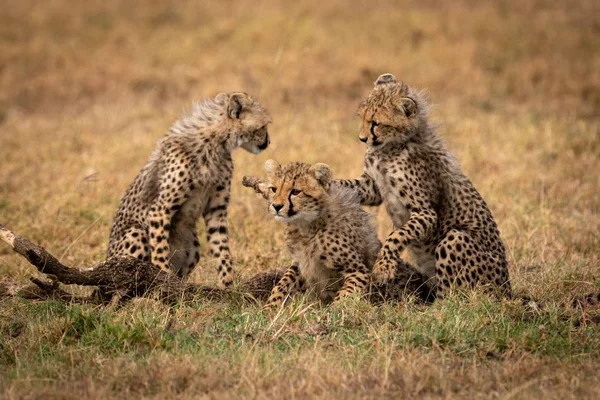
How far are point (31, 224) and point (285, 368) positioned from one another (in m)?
3.35

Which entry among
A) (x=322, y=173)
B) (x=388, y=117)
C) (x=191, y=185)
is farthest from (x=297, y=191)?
A: (x=191, y=185)

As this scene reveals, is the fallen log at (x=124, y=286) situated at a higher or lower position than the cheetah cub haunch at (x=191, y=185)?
lower

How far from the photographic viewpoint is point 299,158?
8266mm

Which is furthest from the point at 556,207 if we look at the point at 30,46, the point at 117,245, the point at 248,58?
the point at 30,46

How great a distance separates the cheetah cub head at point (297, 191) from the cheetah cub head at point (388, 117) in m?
0.37

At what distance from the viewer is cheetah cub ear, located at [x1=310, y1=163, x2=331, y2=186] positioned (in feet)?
15.8

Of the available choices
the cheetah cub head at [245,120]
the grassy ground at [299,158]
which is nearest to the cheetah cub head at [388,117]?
the grassy ground at [299,158]

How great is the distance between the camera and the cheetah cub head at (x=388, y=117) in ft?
16.4

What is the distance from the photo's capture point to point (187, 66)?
11617 mm

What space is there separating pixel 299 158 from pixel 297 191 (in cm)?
355

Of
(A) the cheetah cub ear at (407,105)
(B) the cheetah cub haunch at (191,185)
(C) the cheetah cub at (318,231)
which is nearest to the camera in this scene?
(C) the cheetah cub at (318,231)

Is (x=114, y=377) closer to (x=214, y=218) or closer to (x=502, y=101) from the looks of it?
(x=214, y=218)

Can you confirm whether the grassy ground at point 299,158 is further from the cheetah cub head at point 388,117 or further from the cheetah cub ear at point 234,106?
the cheetah cub ear at point 234,106

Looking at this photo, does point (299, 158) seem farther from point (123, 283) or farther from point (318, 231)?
point (123, 283)
